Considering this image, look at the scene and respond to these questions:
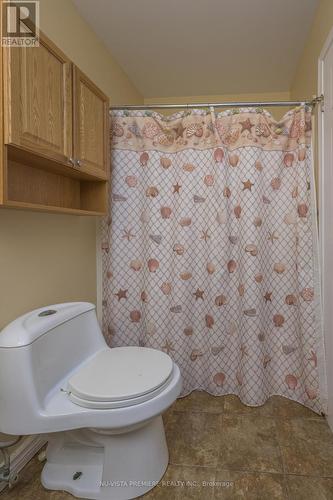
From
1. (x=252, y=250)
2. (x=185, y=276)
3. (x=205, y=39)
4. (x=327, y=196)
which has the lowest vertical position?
(x=185, y=276)

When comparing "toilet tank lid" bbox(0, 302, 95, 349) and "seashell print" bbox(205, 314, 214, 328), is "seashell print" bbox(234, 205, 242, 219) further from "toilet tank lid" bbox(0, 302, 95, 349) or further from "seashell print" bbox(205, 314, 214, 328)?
"toilet tank lid" bbox(0, 302, 95, 349)

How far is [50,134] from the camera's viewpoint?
1.29 meters

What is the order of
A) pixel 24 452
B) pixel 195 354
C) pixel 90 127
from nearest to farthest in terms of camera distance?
pixel 24 452, pixel 90 127, pixel 195 354

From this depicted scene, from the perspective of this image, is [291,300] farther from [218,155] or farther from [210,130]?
[210,130]

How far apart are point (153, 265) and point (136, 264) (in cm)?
12

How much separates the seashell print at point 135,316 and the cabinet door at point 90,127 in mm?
882

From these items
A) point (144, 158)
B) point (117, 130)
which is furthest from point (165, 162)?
point (117, 130)

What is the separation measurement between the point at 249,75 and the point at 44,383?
2.69 m

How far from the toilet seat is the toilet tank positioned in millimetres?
90

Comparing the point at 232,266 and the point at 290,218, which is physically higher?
the point at 290,218

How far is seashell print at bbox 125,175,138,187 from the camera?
79.6 inches

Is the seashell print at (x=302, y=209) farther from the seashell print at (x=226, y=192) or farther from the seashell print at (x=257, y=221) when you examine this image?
the seashell print at (x=226, y=192)

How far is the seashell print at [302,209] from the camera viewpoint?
1881 mm

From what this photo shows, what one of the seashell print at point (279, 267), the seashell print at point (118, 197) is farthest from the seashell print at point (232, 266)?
the seashell print at point (118, 197)
